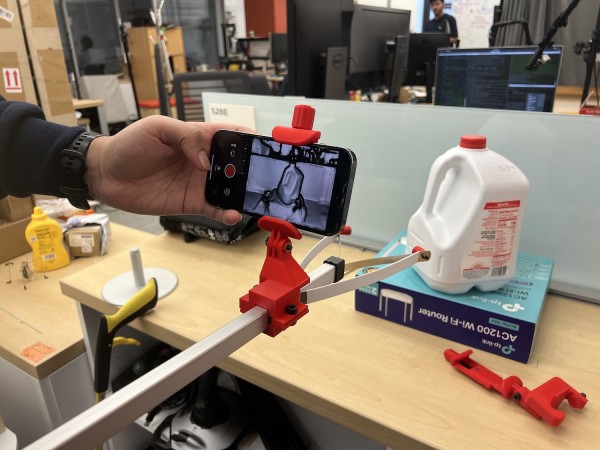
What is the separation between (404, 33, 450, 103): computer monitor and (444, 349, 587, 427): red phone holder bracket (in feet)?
7.04

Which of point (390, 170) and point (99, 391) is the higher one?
point (390, 170)

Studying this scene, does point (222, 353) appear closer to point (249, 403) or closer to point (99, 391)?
point (99, 391)

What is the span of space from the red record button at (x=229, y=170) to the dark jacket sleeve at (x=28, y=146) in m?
0.35

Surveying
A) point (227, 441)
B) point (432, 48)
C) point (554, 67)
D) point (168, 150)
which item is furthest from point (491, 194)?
point (432, 48)

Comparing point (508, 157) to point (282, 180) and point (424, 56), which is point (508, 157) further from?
point (424, 56)

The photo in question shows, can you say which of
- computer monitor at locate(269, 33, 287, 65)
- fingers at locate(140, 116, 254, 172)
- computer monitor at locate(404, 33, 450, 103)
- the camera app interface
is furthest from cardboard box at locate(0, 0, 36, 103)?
computer monitor at locate(269, 33, 287, 65)

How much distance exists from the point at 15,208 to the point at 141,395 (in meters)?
1.36

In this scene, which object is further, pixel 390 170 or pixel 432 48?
pixel 432 48

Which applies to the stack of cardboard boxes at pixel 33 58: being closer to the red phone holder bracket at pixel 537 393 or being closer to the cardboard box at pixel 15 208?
the cardboard box at pixel 15 208

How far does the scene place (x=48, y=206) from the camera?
1.54 m

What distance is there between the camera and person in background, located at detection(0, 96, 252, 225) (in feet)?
2.49

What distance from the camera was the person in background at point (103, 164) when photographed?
76cm

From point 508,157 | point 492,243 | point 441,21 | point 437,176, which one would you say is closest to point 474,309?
point 492,243

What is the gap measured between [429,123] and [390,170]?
16cm
